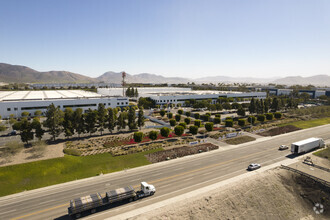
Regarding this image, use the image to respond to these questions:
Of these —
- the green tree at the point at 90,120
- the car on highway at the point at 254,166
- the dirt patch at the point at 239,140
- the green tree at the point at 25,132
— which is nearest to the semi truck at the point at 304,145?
the dirt patch at the point at 239,140

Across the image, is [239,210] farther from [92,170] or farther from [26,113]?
[26,113]

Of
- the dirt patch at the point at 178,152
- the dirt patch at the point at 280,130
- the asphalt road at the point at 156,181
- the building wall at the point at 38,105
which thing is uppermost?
the building wall at the point at 38,105

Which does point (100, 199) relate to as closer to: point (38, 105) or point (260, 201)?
point (260, 201)

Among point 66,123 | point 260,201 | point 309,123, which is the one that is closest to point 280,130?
point 309,123

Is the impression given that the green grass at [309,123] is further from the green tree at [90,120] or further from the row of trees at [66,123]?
the green tree at [90,120]

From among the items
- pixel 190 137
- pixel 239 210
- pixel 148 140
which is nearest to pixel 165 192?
pixel 239 210

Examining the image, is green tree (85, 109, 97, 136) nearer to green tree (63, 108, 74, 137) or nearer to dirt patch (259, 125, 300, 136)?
green tree (63, 108, 74, 137)

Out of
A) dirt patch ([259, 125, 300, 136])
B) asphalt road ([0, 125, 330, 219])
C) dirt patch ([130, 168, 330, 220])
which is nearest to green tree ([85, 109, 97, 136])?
asphalt road ([0, 125, 330, 219])
